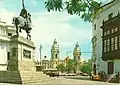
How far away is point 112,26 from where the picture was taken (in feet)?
200

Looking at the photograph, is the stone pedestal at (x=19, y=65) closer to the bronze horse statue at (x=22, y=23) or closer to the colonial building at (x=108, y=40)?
the bronze horse statue at (x=22, y=23)

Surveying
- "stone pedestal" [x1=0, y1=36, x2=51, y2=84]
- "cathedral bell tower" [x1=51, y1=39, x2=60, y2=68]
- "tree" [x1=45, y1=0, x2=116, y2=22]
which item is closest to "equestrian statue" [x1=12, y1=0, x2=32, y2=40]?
"stone pedestal" [x1=0, y1=36, x2=51, y2=84]

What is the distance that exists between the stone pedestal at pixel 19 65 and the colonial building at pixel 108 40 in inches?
862

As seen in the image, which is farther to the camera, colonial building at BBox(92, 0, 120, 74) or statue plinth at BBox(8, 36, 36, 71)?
colonial building at BBox(92, 0, 120, 74)

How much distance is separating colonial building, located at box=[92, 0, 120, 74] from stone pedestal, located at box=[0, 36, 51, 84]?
2189 cm

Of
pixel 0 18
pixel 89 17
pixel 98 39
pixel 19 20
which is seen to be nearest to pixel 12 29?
pixel 0 18

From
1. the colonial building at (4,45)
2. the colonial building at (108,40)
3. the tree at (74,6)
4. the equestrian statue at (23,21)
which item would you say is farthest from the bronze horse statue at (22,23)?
the colonial building at (4,45)

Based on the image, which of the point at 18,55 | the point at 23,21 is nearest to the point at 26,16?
the point at 23,21

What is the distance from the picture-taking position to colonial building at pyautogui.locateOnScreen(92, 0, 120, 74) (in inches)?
2340

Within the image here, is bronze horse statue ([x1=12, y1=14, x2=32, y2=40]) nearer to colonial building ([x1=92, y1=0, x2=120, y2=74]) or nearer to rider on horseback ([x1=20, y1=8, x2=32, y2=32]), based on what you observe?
rider on horseback ([x1=20, y1=8, x2=32, y2=32])

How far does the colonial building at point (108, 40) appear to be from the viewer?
195 ft

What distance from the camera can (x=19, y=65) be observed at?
3444 centimetres

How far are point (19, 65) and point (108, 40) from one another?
31.0 meters

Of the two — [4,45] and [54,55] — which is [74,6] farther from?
[54,55]
